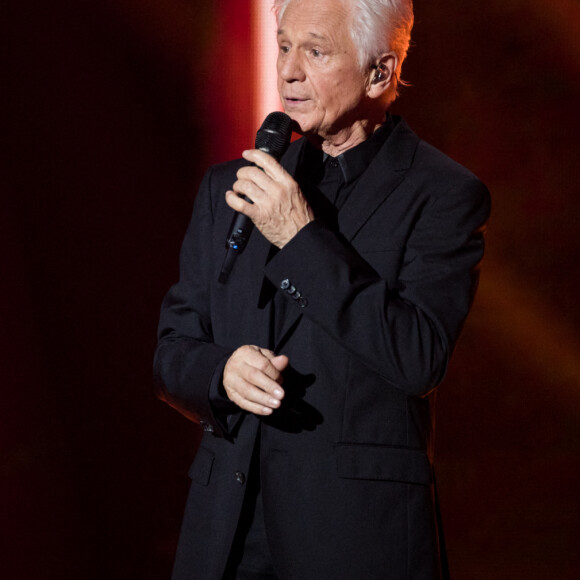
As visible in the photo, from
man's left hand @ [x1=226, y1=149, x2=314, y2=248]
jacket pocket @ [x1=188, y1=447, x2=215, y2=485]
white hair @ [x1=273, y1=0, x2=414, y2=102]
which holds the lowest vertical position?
jacket pocket @ [x1=188, y1=447, x2=215, y2=485]

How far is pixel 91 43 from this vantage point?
7.25 ft

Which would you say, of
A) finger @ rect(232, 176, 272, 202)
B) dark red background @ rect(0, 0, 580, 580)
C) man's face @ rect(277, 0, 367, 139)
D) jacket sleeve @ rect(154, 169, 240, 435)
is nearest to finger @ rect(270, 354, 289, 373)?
jacket sleeve @ rect(154, 169, 240, 435)

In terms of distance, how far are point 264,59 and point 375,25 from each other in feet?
3.96

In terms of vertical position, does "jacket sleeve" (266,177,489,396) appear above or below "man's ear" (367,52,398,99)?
below

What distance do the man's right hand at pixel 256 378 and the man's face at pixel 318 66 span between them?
480 millimetres

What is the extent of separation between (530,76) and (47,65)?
1828 millimetres

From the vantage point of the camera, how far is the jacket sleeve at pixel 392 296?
1.18 meters

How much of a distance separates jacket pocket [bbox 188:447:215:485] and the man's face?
658 mm

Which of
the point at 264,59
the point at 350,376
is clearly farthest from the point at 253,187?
the point at 264,59

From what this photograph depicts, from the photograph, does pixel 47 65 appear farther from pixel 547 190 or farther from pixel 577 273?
pixel 577 273

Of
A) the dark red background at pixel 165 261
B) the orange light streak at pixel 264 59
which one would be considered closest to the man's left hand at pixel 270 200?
the dark red background at pixel 165 261

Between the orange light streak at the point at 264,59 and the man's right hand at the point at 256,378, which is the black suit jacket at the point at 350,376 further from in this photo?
the orange light streak at the point at 264,59

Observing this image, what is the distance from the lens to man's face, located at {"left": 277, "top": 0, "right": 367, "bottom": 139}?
1.36 metres

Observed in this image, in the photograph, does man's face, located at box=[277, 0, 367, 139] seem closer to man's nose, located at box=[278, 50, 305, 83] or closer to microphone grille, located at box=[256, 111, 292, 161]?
man's nose, located at box=[278, 50, 305, 83]
